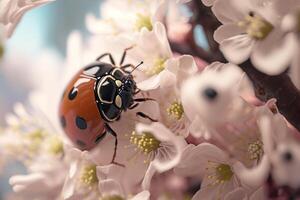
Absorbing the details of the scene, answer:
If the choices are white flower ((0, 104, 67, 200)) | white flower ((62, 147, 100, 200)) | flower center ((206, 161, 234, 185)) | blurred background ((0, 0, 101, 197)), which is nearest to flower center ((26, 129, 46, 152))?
white flower ((0, 104, 67, 200))

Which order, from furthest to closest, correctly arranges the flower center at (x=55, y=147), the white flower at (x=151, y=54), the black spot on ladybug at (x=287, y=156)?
the flower center at (x=55, y=147), the white flower at (x=151, y=54), the black spot on ladybug at (x=287, y=156)

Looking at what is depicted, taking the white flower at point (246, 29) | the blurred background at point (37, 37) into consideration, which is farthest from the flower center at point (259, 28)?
the blurred background at point (37, 37)

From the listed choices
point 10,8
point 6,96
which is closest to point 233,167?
point 10,8

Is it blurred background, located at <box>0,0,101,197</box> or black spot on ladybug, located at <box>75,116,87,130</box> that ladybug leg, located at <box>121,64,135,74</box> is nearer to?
black spot on ladybug, located at <box>75,116,87,130</box>

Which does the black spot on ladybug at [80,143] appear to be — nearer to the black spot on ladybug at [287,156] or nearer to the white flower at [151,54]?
the white flower at [151,54]

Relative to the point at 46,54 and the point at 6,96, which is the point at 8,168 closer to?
the point at 46,54
